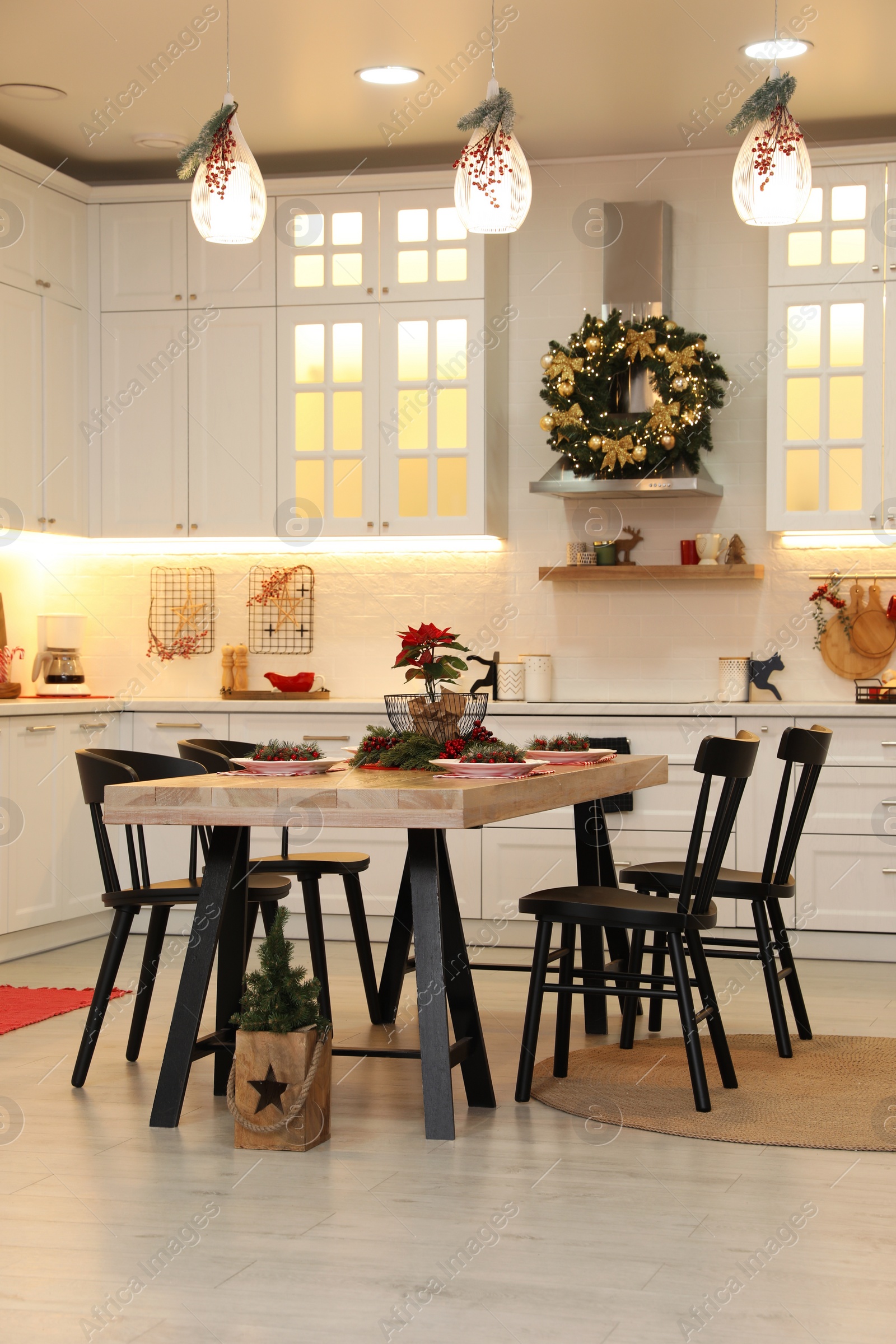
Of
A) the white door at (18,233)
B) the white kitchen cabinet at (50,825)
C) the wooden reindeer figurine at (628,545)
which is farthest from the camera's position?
the wooden reindeer figurine at (628,545)

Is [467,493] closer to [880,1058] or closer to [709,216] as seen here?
[709,216]

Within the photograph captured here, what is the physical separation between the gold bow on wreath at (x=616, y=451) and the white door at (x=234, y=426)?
4.51ft

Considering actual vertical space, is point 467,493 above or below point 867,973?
above

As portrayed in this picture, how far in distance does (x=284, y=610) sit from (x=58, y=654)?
3.23 ft

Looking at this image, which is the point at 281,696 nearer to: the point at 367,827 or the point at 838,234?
the point at 838,234

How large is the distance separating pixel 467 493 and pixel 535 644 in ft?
2.37

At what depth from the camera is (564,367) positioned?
18.5 ft

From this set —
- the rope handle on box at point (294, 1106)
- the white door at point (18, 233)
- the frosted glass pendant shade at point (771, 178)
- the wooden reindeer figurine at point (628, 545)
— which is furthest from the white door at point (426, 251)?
the rope handle on box at point (294, 1106)

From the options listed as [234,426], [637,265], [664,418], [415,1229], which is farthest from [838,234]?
[415,1229]

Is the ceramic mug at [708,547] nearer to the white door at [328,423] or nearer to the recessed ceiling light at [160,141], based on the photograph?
the white door at [328,423]

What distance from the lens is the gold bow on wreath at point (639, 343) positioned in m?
5.59

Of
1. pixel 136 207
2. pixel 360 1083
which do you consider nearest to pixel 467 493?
pixel 136 207

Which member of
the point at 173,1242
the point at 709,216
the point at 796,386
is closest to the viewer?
the point at 173,1242

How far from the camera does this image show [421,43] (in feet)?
16.0
